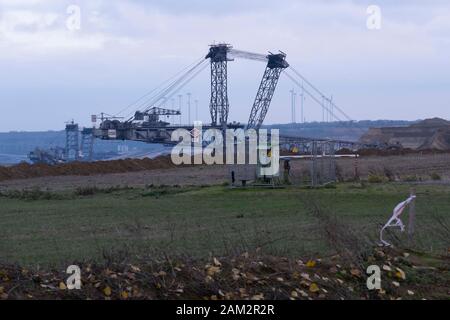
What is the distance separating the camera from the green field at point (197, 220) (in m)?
13.9

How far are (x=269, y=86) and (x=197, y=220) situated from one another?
5386cm

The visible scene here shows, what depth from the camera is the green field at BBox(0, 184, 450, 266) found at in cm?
Answer: 1389

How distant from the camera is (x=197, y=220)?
896 inches

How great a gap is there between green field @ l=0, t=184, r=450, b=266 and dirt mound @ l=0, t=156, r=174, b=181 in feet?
56.0

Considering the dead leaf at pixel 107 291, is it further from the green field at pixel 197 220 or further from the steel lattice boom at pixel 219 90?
the steel lattice boom at pixel 219 90

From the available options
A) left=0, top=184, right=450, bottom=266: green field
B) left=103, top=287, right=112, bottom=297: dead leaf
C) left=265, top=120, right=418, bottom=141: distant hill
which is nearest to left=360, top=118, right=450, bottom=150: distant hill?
left=265, top=120, right=418, bottom=141: distant hill

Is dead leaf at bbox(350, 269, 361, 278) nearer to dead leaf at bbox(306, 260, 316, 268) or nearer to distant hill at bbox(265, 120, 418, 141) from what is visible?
dead leaf at bbox(306, 260, 316, 268)

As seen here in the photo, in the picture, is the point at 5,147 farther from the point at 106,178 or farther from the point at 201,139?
the point at 106,178

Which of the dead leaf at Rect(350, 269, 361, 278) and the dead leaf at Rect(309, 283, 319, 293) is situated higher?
the dead leaf at Rect(350, 269, 361, 278)

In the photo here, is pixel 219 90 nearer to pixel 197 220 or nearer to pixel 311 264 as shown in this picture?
pixel 197 220

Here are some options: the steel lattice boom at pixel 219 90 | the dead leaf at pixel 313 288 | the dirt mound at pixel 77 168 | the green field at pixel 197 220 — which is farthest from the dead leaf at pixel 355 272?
the steel lattice boom at pixel 219 90

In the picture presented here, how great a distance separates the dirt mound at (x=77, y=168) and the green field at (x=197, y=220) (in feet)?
56.0

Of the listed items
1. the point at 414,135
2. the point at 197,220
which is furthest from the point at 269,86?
the point at 197,220

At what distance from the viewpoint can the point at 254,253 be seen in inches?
438
